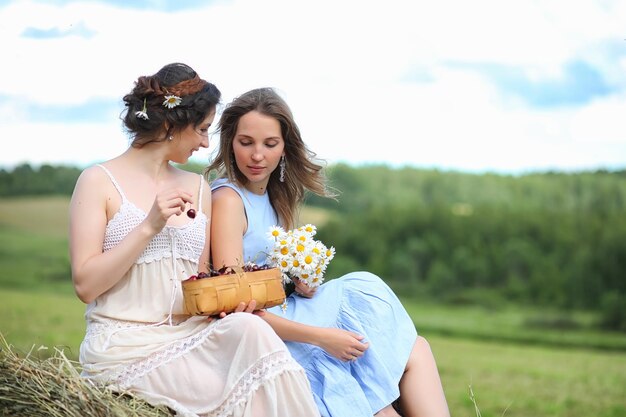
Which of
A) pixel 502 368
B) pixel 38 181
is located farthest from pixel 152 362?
pixel 38 181

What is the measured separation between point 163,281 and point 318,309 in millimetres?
809

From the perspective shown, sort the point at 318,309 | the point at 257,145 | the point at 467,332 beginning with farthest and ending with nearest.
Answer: the point at 467,332 < the point at 257,145 < the point at 318,309

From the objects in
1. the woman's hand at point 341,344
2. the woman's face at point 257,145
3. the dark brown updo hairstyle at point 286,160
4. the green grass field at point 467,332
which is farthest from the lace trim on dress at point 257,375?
the green grass field at point 467,332

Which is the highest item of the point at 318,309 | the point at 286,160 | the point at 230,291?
the point at 286,160

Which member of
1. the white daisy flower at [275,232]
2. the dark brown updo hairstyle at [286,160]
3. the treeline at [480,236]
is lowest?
the treeline at [480,236]

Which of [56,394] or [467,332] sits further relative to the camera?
[467,332]

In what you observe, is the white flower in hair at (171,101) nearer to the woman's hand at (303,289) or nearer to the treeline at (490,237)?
the woman's hand at (303,289)

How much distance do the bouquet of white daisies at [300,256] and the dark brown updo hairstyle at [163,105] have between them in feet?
2.38

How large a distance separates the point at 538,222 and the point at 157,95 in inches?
639

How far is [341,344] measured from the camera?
3.90 m

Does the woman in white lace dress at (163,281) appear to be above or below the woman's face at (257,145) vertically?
below

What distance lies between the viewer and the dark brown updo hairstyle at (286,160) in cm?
444

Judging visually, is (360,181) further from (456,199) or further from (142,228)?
(142,228)

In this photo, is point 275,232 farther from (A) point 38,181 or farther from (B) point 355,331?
(A) point 38,181
